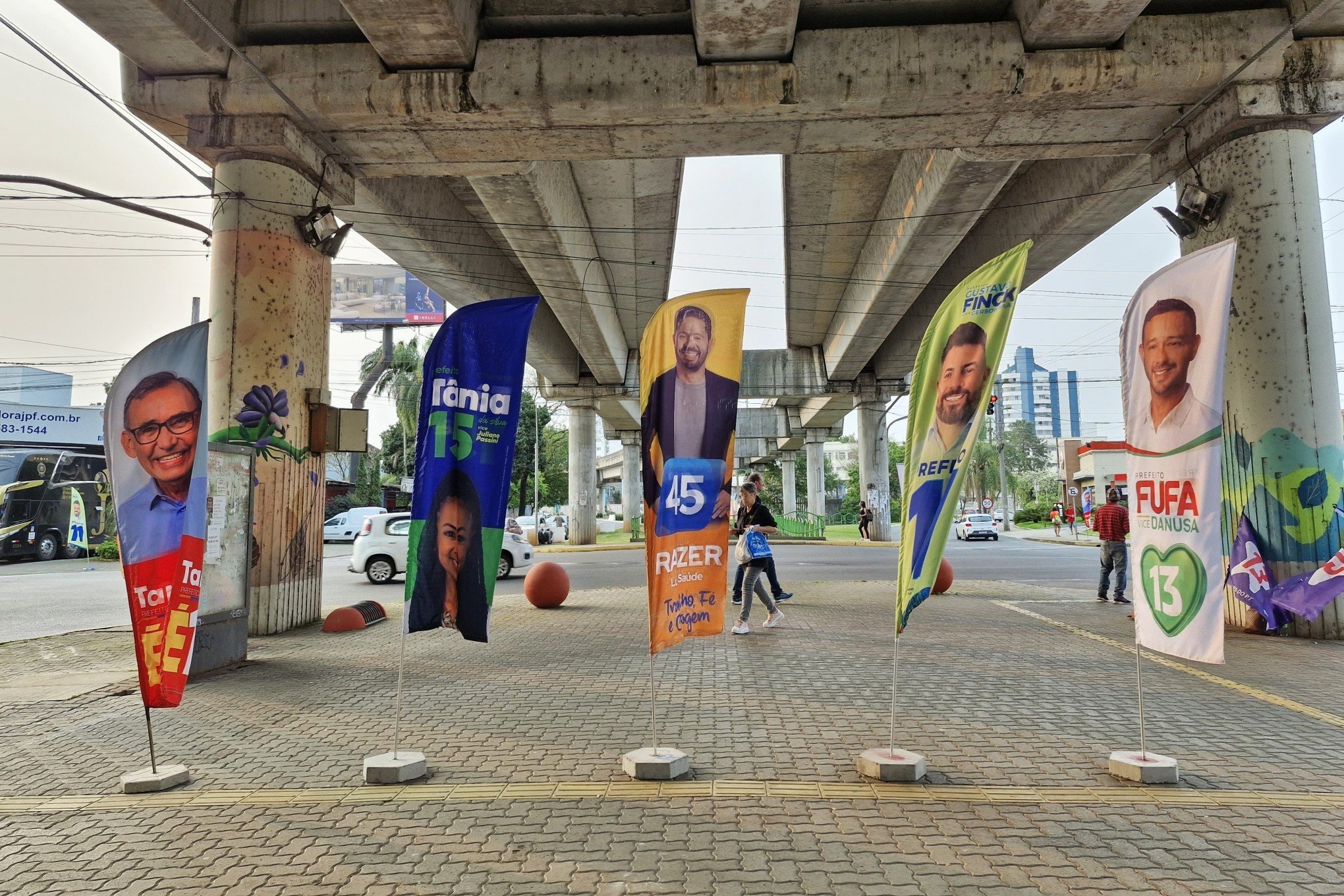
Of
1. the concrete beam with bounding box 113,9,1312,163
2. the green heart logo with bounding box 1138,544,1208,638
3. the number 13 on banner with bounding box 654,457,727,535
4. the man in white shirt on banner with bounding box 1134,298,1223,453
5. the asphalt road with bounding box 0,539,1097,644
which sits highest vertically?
the concrete beam with bounding box 113,9,1312,163

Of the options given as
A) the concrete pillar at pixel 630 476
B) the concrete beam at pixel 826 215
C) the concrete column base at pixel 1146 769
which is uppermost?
the concrete beam at pixel 826 215

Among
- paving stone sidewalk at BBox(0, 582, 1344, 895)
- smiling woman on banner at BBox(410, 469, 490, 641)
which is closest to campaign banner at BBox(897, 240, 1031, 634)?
paving stone sidewalk at BBox(0, 582, 1344, 895)

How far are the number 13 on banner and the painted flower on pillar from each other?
6.86m

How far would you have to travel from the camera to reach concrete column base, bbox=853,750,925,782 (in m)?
4.60

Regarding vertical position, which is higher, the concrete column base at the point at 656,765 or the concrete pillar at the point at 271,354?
the concrete pillar at the point at 271,354

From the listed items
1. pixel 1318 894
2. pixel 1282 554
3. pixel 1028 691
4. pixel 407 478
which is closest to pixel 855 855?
pixel 1318 894

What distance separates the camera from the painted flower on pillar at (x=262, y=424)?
32.4ft

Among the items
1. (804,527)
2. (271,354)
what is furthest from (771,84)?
(804,527)

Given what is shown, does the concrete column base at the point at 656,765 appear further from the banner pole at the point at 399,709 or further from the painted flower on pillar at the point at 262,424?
the painted flower on pillar at the point at 262,424

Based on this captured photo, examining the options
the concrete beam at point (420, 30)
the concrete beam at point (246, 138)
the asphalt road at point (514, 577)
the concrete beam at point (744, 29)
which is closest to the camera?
the concrete beam at point (420, 30)

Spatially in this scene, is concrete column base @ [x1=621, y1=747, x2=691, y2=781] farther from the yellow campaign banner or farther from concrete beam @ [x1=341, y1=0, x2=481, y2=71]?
concrete beam @ [x1=341, y1=0, x2=481, y2=71]

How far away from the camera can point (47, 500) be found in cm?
2645

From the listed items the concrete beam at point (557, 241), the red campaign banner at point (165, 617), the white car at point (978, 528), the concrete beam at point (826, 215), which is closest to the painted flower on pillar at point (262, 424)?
the concrete beam at point (557, 241)

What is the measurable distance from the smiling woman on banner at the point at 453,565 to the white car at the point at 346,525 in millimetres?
36420
